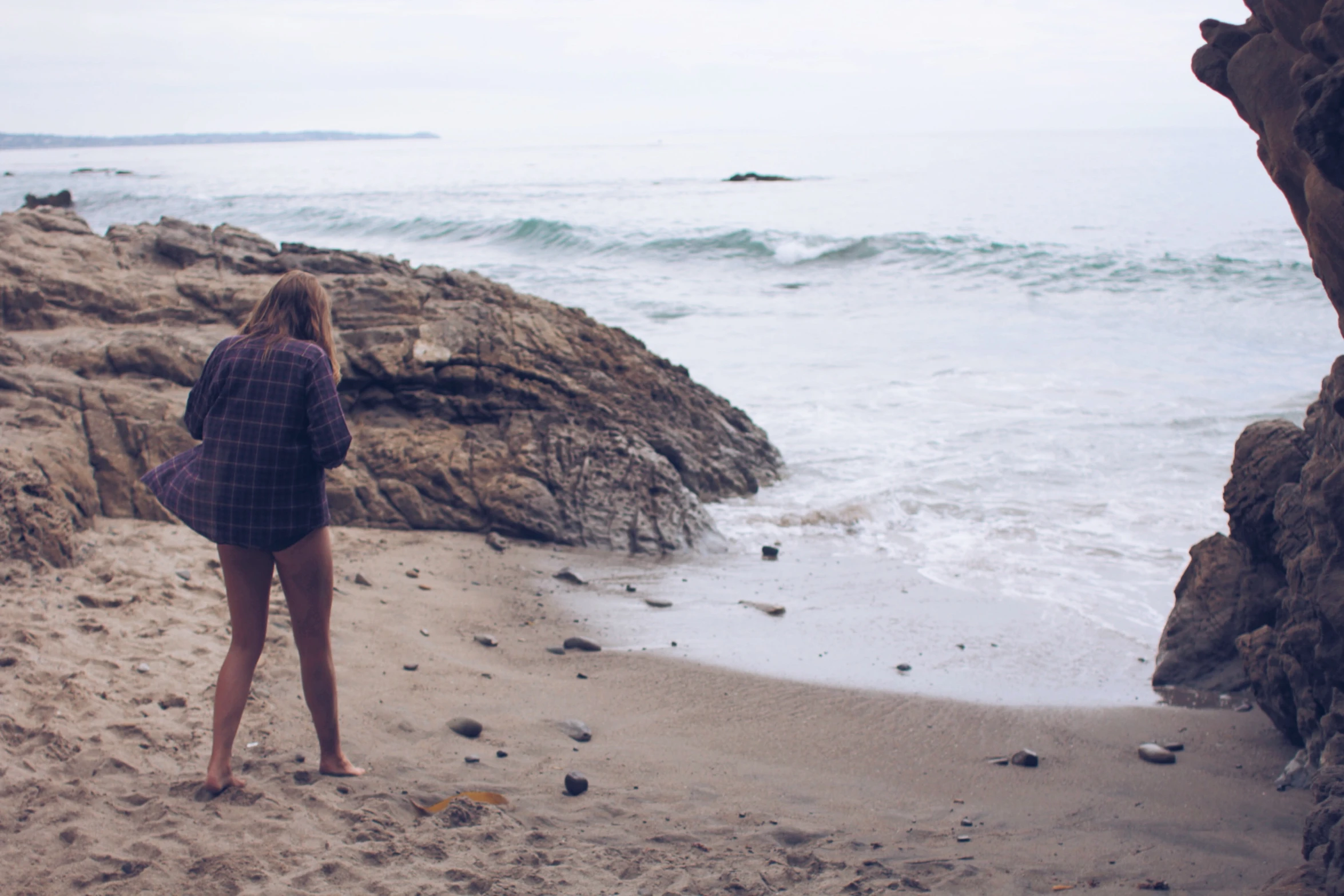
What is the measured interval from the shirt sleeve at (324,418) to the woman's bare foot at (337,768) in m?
1.06

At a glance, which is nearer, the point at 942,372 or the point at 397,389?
the point at 397,389

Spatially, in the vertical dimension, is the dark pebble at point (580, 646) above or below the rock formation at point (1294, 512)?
below

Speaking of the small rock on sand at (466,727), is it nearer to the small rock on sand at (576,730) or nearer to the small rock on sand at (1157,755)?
the small rock on sand at (576,730)

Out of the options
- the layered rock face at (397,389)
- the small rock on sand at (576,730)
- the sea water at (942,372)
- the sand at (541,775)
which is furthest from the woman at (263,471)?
the layered rock face at (397,389)

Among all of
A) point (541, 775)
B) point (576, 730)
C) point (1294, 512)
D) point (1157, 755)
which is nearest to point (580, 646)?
point (576, 730)

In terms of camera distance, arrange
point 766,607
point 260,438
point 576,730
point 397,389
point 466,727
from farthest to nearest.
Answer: point 397,389 < point 766,607 < point 576,730 < point 466,727 < point 260,438

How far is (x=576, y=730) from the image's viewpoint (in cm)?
404

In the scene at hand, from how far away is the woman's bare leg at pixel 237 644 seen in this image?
10.3ft

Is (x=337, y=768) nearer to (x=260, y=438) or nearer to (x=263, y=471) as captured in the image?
(x=263, y=471)

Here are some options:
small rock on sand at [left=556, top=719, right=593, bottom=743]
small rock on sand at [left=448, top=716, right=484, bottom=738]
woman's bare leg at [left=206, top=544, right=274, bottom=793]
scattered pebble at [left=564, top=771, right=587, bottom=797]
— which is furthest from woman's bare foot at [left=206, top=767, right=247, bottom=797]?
small rock on sand at [left=556, top=719, right=593, bottom=743]

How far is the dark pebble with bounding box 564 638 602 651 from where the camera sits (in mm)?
5129

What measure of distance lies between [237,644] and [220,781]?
427 mm

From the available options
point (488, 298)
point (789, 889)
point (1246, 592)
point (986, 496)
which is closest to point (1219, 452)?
point (986, 496)

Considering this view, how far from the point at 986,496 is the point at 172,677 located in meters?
6.28
